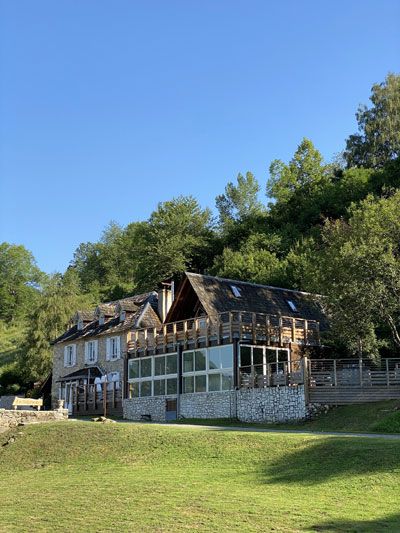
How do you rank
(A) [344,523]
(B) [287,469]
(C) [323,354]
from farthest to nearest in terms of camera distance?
(C) [323,354], (B) [287,469], (A) [344,523]

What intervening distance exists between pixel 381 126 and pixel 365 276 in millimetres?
47403

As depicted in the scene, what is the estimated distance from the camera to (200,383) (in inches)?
1369

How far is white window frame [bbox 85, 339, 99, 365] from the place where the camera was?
144 feet

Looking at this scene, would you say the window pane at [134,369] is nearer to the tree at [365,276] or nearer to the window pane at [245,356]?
the window pane at [245,356]

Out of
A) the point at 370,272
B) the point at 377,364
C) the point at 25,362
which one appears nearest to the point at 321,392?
the point at 377,364

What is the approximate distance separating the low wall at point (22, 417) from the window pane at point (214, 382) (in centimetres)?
783

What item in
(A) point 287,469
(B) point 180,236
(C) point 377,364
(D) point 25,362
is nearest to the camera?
(A) point 287,469

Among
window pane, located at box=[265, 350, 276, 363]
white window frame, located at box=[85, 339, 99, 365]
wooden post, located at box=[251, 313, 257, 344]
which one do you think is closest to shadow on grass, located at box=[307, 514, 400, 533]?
wooden post, located at box=[251, 313, 257, 344]

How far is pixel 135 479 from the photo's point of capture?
16.4 m

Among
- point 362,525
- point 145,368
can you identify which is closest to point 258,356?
point 145,368

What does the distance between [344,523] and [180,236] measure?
59.0 meters

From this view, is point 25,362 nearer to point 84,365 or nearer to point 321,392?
point 84,365

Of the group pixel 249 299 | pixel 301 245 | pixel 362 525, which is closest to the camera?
pixel 362 525

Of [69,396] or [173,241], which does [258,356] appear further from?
[173,241]
